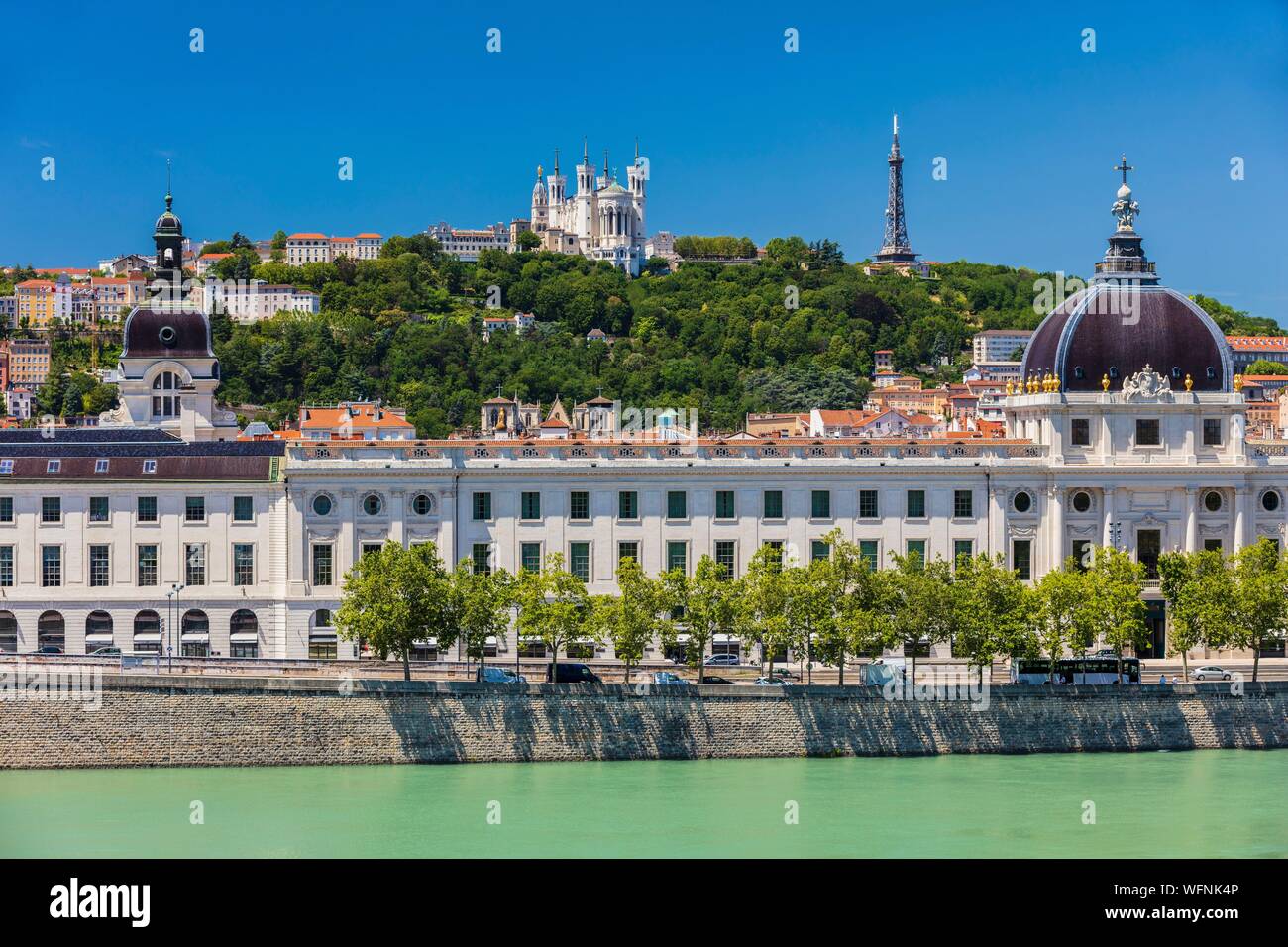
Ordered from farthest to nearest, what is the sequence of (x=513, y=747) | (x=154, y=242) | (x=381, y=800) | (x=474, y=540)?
(x=154, y=242)
(x=474, y=540)
(x=513, y=747)
(x=381, y=800)

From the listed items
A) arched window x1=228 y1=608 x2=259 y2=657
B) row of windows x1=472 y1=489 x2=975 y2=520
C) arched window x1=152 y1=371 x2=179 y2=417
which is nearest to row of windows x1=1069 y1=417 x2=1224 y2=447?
row of windows x1=472 y1=489 x2=975 y2=520

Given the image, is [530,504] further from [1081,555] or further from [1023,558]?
[1081,555]

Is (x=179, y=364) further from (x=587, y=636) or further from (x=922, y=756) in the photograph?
(x=922, y=756)

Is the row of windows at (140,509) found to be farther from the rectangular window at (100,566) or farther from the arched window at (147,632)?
the arched window at (147,632)

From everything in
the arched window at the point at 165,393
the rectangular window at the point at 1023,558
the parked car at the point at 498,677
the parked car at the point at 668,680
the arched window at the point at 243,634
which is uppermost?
the arched window at the point at 165,393

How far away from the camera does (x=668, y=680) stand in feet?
204

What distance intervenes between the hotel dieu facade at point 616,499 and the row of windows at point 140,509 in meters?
0.05

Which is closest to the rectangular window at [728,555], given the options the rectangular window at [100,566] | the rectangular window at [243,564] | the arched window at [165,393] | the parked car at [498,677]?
the parked car at [498,677]

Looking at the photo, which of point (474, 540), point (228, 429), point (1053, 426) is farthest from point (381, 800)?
point (228, 429)

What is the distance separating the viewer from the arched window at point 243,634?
6894cm

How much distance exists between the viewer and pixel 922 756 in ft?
199
